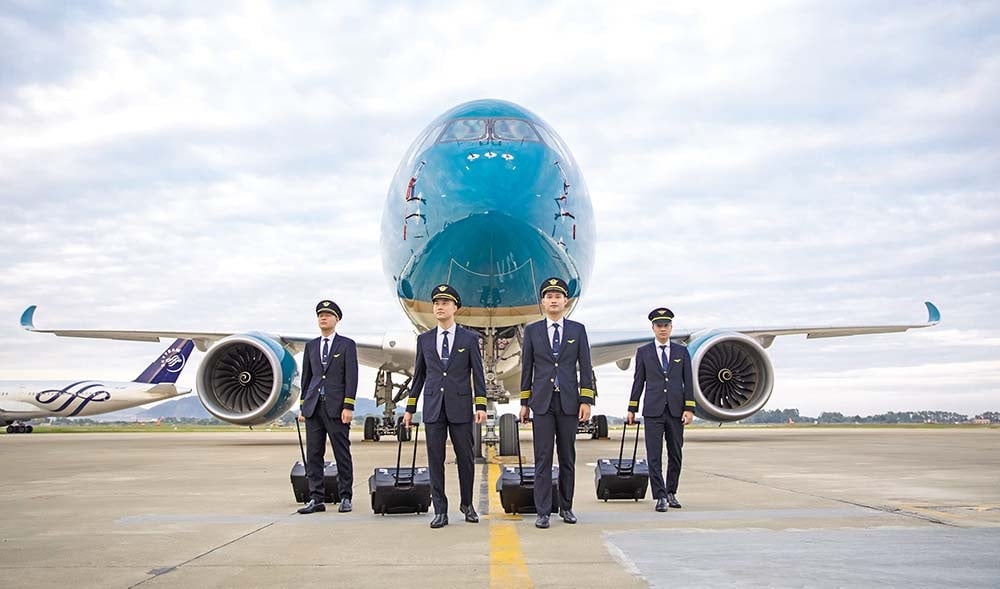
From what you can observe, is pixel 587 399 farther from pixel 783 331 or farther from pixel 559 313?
pixel 783 331

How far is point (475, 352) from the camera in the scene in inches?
237

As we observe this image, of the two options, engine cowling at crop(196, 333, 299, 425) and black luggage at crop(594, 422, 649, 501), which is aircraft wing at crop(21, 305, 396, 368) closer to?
engine cowling at crop(196, 333, 299, 425)

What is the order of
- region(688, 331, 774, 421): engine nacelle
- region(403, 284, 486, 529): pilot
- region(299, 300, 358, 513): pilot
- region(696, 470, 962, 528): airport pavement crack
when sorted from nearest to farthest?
region(696, 470, 962, 528): airport pavement crack < region(403, 284, 486, 529): pilot < region(299, 300, 358, 513): pilot < region(688, 331, 774, 421): engine nacelle

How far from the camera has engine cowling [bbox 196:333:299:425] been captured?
44.3ft

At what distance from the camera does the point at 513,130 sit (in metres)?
11.8

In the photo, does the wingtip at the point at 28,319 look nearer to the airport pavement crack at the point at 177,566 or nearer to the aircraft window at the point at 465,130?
the aircraft window at the point at 465,130

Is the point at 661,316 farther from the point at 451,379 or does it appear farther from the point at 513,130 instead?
the point at 513,130

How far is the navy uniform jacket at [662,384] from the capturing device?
6602mm

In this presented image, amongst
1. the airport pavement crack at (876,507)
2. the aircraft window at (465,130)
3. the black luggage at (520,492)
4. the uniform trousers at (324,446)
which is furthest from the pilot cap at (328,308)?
the aircraft window at (465,130)

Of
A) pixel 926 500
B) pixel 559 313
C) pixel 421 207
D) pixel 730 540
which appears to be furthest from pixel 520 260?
pixel 730 540

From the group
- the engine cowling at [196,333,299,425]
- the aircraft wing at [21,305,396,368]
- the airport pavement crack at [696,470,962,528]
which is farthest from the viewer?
the aircraft wing at [21,305,396,368]

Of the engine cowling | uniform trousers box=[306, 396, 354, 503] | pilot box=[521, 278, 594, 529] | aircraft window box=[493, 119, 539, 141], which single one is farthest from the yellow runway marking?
the engine cowling

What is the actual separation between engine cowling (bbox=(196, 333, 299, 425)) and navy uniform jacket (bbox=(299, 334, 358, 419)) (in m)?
7.14

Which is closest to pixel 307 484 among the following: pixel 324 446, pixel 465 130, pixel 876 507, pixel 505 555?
pixel 324 446
